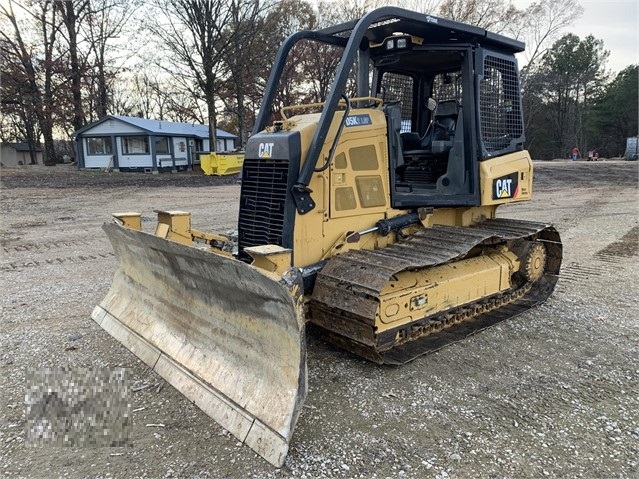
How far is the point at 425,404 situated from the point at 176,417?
1696 mm

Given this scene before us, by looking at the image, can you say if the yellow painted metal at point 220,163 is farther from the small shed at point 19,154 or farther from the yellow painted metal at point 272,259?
the yellow painted metal at point 272,259

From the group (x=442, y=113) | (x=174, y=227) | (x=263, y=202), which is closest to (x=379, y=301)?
(x=263, y=202)

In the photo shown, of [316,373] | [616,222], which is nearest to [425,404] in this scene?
[316,373]

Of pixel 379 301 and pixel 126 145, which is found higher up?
pixel 126 145

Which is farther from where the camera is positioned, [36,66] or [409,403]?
[36,66]

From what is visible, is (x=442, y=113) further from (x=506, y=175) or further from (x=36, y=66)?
(x=36, y=66)

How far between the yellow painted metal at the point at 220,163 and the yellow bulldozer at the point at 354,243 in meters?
20.2

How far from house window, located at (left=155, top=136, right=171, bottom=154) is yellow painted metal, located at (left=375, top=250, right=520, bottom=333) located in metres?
26.9

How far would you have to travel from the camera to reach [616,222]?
11680mm

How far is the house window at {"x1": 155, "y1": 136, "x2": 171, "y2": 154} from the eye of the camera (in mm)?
29281

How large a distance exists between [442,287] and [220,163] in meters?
21.9

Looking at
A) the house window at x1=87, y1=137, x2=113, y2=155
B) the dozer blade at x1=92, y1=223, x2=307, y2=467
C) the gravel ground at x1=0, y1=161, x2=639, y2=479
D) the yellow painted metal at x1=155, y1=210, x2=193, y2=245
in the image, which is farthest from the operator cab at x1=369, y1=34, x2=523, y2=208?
the house window at x1=87, y1=137, x2=113, y2=155

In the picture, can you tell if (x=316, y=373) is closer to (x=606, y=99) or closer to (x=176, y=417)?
(x=176, y=417)

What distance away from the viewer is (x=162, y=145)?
29.8 m
